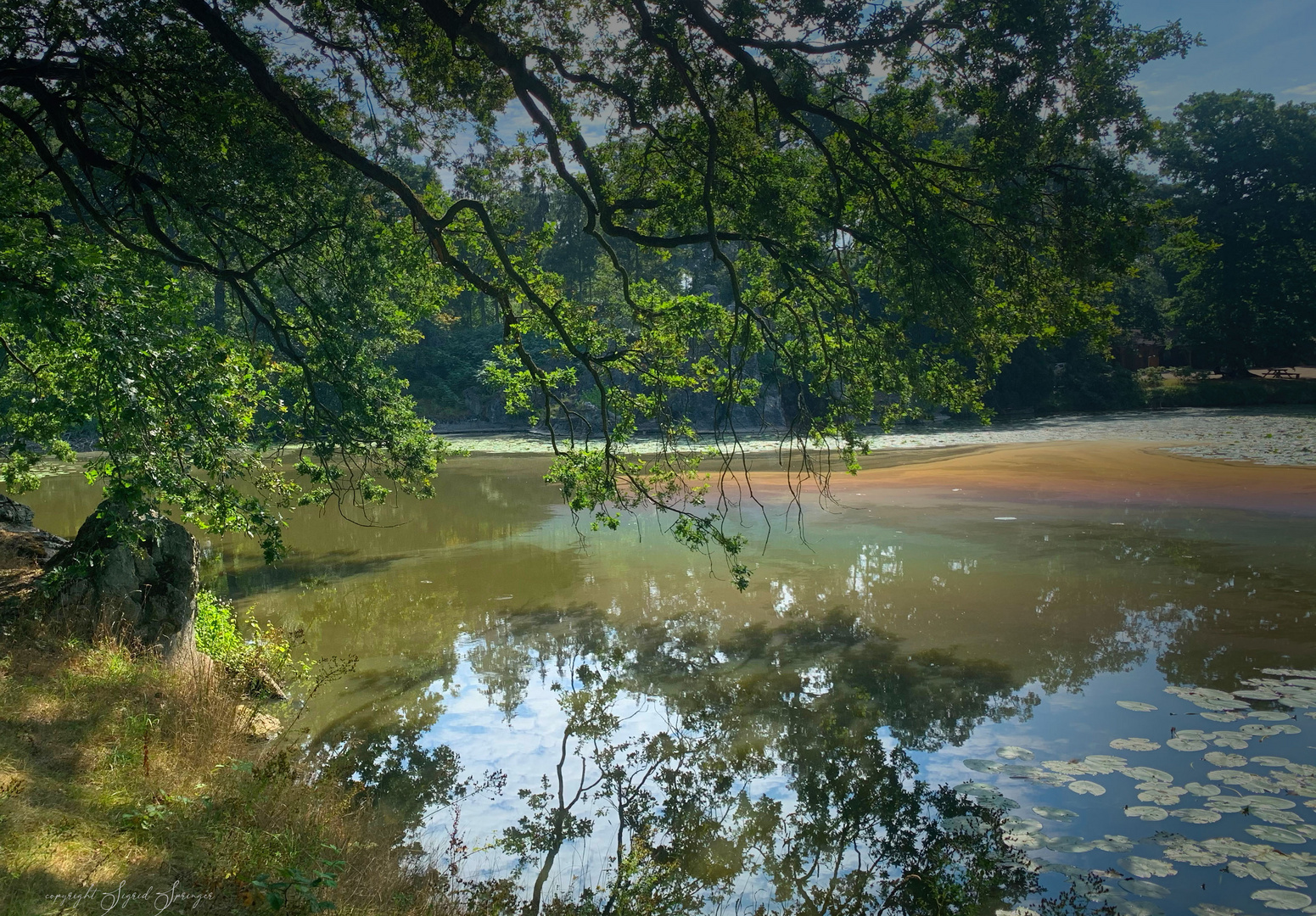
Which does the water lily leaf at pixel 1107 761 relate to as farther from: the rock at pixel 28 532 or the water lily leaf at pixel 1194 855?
the rock at pixel 28 532

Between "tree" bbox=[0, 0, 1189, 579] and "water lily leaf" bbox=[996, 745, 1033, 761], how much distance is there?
109 inches

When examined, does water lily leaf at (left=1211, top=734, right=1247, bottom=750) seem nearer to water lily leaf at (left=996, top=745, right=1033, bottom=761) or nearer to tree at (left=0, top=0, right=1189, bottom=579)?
water lily leaf at (left=996, top=745, right=1033, bottom=761)

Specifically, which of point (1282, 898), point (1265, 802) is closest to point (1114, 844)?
point (1282, 898)

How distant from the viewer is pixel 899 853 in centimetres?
510

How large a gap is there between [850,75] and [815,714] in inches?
240

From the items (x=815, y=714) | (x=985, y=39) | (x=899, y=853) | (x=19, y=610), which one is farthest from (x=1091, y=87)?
(x=19, y=610)

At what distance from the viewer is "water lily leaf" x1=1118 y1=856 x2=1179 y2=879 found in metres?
4.66

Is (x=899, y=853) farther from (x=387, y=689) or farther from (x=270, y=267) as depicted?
(x=270, y=267)

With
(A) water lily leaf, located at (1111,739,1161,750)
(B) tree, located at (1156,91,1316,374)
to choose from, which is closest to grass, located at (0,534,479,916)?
(A) water lily leaf, located at (1111,739,1161,750)

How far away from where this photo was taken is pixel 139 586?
277 inches

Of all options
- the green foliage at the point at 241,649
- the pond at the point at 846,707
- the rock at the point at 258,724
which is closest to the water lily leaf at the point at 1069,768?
the pond at the point at 846,707

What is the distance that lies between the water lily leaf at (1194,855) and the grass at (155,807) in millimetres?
4217

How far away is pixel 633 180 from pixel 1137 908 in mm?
7916

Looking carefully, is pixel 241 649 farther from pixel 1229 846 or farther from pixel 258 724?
pixel 1229 846
